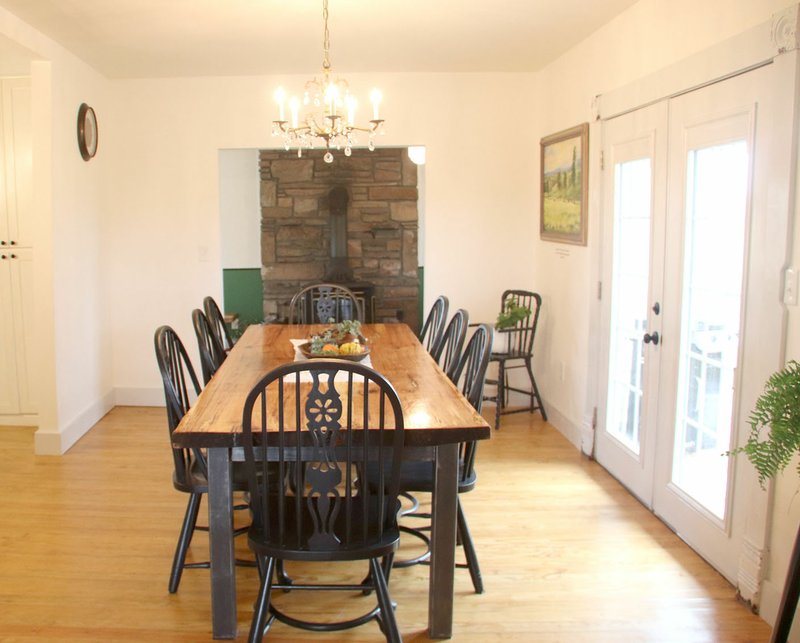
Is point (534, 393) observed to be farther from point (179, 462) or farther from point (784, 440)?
point (784, 440)

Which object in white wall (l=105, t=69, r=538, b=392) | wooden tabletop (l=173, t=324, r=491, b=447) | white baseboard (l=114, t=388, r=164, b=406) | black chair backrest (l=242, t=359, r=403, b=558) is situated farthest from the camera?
white baseboard (l=114, t=388, r=164, b=406)

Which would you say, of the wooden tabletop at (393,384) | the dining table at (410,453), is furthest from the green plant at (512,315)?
the dining table at (410,453)

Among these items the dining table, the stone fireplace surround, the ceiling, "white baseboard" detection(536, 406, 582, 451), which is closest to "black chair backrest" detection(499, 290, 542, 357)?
"white baseboard" detection(536, 406, 582, 451)

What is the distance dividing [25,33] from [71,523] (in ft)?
8.02

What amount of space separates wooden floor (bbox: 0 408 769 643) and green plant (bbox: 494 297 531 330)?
1.14 m

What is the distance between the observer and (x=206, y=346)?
130 inches

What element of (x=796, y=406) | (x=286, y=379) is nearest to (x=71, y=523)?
(x=286, y=379)

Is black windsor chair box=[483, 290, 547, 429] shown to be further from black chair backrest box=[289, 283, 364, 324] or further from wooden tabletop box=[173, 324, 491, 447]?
wooden tabletop box=[173, 324, 491, 447]

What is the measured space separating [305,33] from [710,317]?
2.59 metres

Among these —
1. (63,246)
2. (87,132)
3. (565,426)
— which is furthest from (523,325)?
(87,132)

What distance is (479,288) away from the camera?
5527 mm

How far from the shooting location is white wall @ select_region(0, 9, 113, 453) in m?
4.30

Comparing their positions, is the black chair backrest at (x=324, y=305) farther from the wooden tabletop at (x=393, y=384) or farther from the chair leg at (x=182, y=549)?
the chair leg at (x=182, y=549)

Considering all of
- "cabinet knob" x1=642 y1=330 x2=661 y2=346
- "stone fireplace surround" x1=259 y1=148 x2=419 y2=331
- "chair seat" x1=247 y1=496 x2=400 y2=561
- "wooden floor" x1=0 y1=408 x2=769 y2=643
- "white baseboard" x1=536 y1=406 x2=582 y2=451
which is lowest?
"wooden floor" x1=0 y1=408 x2=769 y2=643
